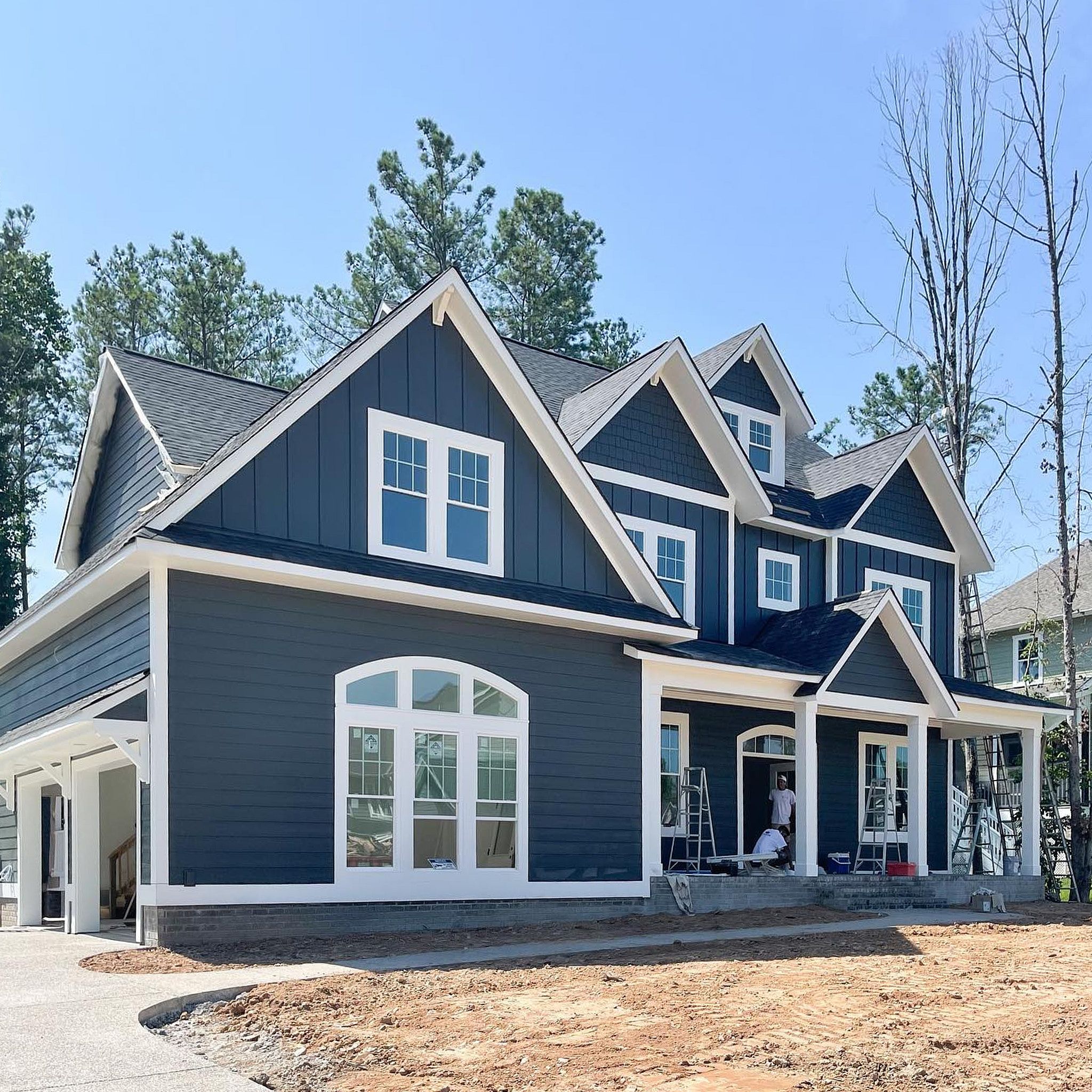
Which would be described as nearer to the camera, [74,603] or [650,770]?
[74,603]

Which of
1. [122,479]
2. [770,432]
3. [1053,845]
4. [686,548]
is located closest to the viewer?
[122,479]

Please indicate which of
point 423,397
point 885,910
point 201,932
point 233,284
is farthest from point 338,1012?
point 233,284

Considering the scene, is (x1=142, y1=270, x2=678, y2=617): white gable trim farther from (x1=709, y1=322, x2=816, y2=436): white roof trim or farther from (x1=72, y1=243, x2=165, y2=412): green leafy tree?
(x1=72, y1=243, x2=165, y2=412): green leafy tree

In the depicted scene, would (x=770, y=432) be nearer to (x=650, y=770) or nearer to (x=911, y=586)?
(x=911, y=586)

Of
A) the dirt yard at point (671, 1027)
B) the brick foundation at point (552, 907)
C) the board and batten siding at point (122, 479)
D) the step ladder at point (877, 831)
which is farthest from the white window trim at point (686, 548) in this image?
the dirt yard at point (671, 1027)

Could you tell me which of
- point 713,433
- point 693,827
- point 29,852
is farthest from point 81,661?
point 713,433

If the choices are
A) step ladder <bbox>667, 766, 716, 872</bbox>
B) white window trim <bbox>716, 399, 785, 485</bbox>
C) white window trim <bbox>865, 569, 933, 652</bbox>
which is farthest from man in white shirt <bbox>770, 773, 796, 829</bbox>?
white window trim <bbox>716, 399, 785, 485</bbox>

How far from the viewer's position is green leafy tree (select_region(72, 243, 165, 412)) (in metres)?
39.2

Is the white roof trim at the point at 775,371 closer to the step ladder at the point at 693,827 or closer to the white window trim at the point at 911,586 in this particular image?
the white window trim at the point at 911,586

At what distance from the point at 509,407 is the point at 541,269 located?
2553 centimetres

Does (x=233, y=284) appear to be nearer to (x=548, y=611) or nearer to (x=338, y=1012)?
(x=548, y=611)

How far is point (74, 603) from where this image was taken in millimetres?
14797

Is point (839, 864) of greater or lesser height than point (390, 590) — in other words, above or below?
below

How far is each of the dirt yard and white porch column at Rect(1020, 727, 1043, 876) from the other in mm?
11423
